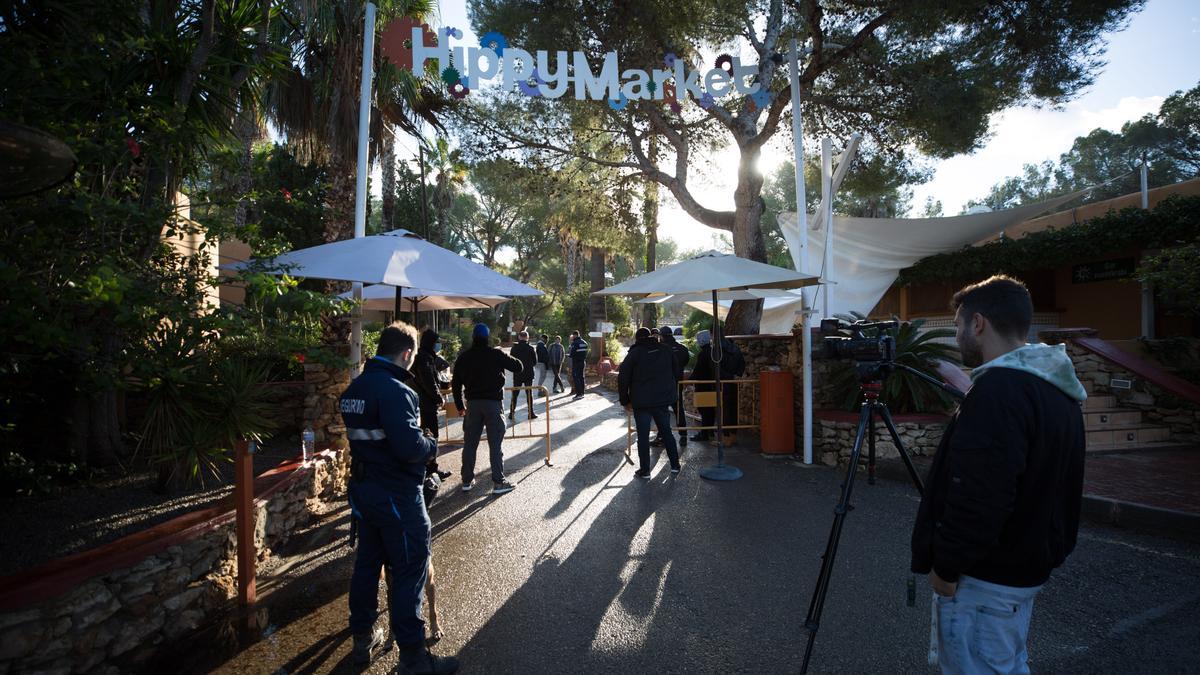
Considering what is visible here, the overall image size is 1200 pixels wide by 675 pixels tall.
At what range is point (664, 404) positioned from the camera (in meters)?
6.81

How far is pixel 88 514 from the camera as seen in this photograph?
4219mm

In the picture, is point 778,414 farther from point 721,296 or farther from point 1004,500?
point 1004,500

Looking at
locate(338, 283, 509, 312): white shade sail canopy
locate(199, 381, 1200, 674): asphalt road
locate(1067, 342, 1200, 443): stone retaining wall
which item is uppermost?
locate(338, 283, 509, 312): white shade sail canopy

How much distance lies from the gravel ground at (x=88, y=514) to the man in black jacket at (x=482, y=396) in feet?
7.48

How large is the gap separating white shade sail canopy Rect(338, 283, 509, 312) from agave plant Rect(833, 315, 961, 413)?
15.8 feet

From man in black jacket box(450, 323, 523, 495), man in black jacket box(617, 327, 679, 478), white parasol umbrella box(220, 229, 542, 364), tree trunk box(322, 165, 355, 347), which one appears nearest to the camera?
white parasol umbrella box(220, 229, 542, 364)

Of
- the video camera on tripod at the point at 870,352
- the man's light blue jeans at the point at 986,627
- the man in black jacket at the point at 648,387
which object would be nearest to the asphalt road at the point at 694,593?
the man in black jacket at the point at 648,387

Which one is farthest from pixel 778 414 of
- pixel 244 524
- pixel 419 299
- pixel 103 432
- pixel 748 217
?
pixel 103 432

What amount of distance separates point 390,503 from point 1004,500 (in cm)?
265

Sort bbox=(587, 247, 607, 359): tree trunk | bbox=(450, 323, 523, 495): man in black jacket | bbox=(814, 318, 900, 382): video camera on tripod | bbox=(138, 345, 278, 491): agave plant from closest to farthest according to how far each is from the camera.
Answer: bbox=(814, 318, 900, 382): video camera on tripod → bbox=(138, 345, 278, 491): agave plant → bbox=(450, 323, 523, 495): man in black jacket → bbox=(587, 247, 607, 359): tree trunk

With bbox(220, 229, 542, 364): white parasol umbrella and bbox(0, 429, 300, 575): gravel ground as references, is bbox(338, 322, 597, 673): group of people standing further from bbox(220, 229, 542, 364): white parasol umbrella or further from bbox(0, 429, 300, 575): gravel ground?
bbox(0, 429, 300, 575): gravel ground

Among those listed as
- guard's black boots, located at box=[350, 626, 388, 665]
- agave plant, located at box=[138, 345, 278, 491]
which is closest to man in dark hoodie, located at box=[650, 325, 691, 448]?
agave plant, located at box=[138, 345, 278, 491]

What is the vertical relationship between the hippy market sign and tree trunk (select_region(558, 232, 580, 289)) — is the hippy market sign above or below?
below

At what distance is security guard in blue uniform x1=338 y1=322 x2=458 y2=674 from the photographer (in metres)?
2.89
